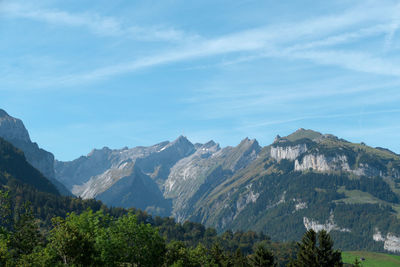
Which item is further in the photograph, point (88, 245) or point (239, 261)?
point (239, 261)

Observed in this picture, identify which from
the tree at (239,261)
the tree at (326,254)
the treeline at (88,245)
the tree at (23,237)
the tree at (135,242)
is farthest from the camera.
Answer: the tree at (239,261)

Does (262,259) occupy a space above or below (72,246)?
below

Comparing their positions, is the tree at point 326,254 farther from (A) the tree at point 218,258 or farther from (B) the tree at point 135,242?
(A) the tree at point 218,258

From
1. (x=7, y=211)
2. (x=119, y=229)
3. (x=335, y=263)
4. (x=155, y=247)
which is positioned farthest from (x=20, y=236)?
(x=335, y=263)

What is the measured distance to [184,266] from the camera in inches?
5507

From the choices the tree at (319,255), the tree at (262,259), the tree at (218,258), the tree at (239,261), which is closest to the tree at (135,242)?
the tree at (262,259)

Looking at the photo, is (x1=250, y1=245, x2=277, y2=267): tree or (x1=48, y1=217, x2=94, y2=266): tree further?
(x1=250, y1=245, x2=277, y2=267): tree

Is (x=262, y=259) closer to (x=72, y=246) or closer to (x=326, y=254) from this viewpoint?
(x=326, y=254)

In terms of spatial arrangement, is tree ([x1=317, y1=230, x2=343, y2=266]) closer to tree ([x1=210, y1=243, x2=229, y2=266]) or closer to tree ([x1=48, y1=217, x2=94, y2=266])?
tree ([x1=210, y1=243, x2=229, y2=266])

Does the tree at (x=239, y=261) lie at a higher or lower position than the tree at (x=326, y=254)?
lower

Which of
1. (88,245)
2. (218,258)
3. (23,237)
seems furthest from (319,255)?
(23,237)

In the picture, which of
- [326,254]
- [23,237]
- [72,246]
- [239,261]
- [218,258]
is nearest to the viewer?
[72,246]

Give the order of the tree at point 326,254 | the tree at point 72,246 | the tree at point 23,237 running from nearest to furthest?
the tree at point 72,246
the tree at point 23,237
the tree at point 326,254

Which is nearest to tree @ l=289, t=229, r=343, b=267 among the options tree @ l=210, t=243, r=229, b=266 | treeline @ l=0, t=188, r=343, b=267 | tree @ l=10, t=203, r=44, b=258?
treeline @ l=0, t=188, r=343, b=267
